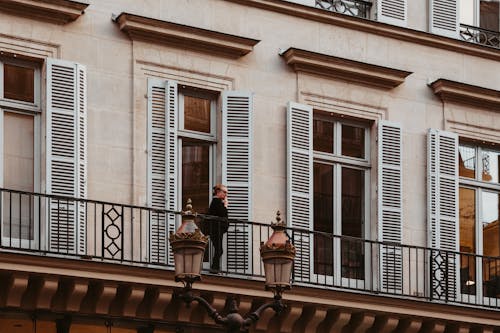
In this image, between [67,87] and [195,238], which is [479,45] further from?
[195,238]

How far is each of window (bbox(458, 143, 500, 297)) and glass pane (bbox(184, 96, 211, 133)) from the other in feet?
17.3

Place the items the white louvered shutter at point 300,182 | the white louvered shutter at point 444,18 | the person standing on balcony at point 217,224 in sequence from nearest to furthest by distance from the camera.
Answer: the person standing on balcony at point 217,224 < the white louvered shutter at point 300,182 < the white louvered shutter at point 444,18

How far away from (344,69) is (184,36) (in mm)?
3205

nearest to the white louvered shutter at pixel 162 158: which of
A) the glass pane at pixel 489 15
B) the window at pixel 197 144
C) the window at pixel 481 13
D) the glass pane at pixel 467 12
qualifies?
the window at pixel 197 144

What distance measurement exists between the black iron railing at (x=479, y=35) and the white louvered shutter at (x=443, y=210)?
7.09 ft

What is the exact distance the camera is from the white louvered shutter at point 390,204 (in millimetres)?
29891

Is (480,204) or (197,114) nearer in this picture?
(197,114)

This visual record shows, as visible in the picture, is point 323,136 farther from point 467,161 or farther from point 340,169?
point 467,161

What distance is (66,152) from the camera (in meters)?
26.8

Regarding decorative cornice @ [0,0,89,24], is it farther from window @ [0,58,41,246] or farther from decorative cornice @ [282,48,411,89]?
decorative cornice @ [282,48,411,89]

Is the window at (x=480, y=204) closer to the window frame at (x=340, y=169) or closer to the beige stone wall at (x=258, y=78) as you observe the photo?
the beige stone wall at (x=258, y=78)

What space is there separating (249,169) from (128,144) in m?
2.14

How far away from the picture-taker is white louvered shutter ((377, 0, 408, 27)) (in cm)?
3108

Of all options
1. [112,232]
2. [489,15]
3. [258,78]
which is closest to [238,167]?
[258,78]
